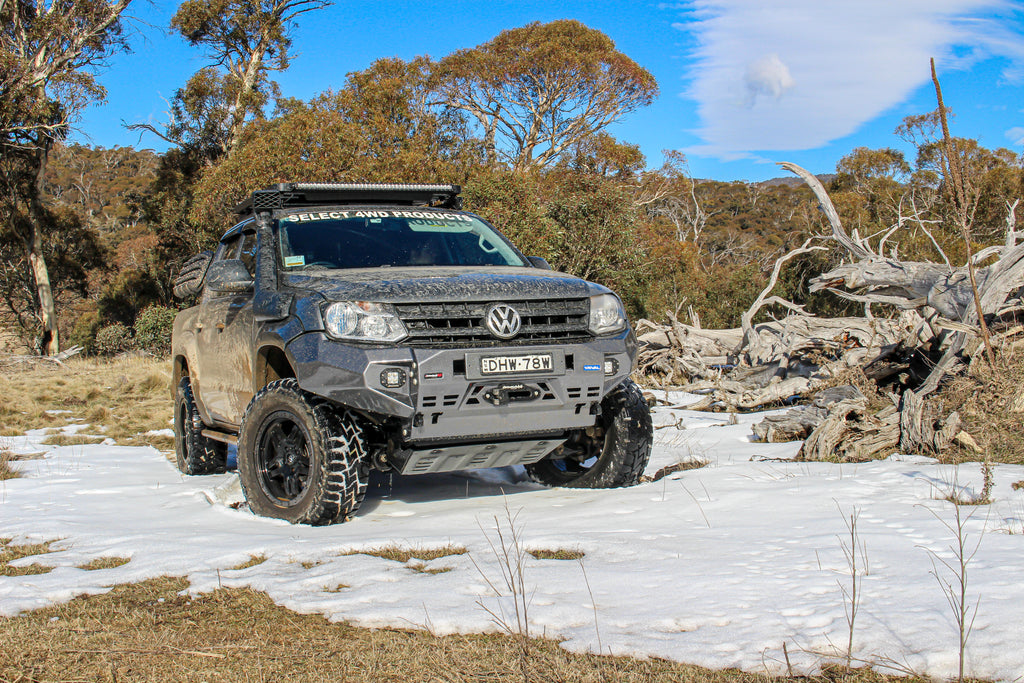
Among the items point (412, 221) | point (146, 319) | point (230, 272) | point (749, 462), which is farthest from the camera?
point (146, 319)

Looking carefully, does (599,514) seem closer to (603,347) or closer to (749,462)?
(603,347)

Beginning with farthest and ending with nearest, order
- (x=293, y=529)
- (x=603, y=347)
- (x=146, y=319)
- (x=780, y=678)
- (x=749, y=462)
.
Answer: (x=146, y=319)
(x=749, y=462)
(x=603, y=347)
(x=293, y=529)
(x=780, y=678)

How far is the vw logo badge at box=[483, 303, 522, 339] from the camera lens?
482cm

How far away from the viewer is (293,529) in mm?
4844

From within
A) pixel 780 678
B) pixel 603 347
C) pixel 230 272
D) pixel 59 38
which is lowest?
pixel 780 678

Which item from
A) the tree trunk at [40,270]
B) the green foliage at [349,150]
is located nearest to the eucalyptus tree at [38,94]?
the tree trunk at [40,270]

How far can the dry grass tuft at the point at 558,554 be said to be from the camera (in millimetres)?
4062

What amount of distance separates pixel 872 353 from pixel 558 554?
7.01m

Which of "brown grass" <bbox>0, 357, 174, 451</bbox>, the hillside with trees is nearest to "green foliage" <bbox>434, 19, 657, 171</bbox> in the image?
the hillside with trees

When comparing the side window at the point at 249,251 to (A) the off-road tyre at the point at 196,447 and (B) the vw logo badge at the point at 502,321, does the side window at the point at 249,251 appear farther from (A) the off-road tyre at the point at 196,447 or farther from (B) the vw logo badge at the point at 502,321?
(B) the vw logo badge at the point at 502,321

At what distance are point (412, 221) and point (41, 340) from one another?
29058 millimetres

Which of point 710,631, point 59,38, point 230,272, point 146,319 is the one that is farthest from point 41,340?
point 710,631

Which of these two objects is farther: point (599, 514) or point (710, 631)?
point (599, 514)

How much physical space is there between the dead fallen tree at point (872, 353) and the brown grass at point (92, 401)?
666cm
